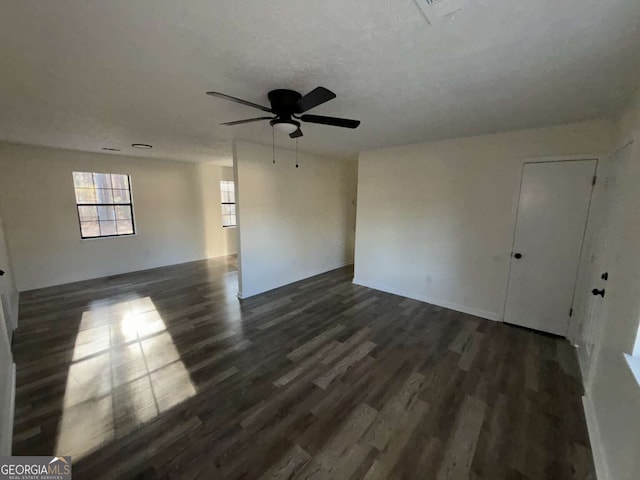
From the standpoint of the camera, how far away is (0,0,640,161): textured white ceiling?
126 cm

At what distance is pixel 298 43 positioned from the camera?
4.97ft

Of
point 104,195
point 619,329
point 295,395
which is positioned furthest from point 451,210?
point 104,195

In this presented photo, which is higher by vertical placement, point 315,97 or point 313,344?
point 315,97

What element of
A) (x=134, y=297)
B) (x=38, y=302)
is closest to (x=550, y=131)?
(x=134, y=297)

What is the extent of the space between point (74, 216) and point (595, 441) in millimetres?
7564

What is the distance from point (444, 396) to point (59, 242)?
6.65 meters

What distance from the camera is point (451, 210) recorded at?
384 centimetres

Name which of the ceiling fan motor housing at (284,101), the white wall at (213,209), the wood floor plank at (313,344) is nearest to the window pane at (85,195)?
the white wall at (213,209)

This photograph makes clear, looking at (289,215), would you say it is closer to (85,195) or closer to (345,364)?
(345,364)

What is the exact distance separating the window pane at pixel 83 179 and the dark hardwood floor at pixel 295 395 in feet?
8.17

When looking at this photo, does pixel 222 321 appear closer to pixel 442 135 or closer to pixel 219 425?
pixel 219 425

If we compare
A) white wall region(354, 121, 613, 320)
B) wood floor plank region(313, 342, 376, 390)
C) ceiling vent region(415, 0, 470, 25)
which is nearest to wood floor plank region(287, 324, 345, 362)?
wood floor plank region(313, 342, 376, 390)

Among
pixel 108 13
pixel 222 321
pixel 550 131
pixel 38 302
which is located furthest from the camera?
pixel 38 302

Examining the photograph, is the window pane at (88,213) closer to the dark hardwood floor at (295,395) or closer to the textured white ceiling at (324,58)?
the dark hardwood floor at (295,395)
